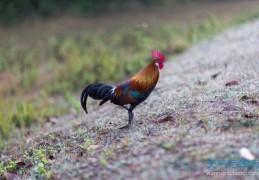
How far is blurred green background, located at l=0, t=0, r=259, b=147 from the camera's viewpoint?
32.7 ft

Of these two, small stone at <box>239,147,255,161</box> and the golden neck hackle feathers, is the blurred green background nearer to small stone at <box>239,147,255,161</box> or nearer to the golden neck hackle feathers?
the golden neck hackle feathers

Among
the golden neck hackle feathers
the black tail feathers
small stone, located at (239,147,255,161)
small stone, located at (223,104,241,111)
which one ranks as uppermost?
the golden neck hackle feathers

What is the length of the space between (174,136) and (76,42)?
1163cm

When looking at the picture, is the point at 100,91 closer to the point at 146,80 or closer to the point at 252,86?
the point at 146,80

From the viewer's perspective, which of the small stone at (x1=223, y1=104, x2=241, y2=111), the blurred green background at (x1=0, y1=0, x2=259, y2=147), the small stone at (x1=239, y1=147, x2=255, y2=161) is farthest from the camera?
the blurred green background at (x1=0, y1=0, x2=259, y2=147)

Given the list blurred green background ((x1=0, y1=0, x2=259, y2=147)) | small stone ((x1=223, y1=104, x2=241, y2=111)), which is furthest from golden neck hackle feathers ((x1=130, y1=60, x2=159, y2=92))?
blurred green background ((x1=0, y1=0, x2=259, y2=147))

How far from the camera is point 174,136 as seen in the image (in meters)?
4.28

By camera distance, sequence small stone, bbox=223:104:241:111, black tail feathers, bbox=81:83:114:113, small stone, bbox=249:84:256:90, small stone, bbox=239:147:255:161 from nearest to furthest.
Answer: small stone, bbox=239:147:255:161 < small stone, bbox=223:104:241:111 < black tail feathers, bbox=81:83:114:113 < small stone, bbox=249:84:256:90

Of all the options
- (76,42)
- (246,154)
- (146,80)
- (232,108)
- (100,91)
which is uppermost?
(76,42)

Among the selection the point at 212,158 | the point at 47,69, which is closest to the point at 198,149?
the point at 212,158

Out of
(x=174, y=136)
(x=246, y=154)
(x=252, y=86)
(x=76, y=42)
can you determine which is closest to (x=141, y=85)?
(x=174, y=136)

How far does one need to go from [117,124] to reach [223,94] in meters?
1.37

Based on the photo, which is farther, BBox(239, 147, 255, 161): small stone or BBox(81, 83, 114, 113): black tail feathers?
BBox(81, 83, 114, 113): black tail feathers

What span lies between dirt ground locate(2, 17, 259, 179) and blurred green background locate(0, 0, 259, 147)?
7.97ft
